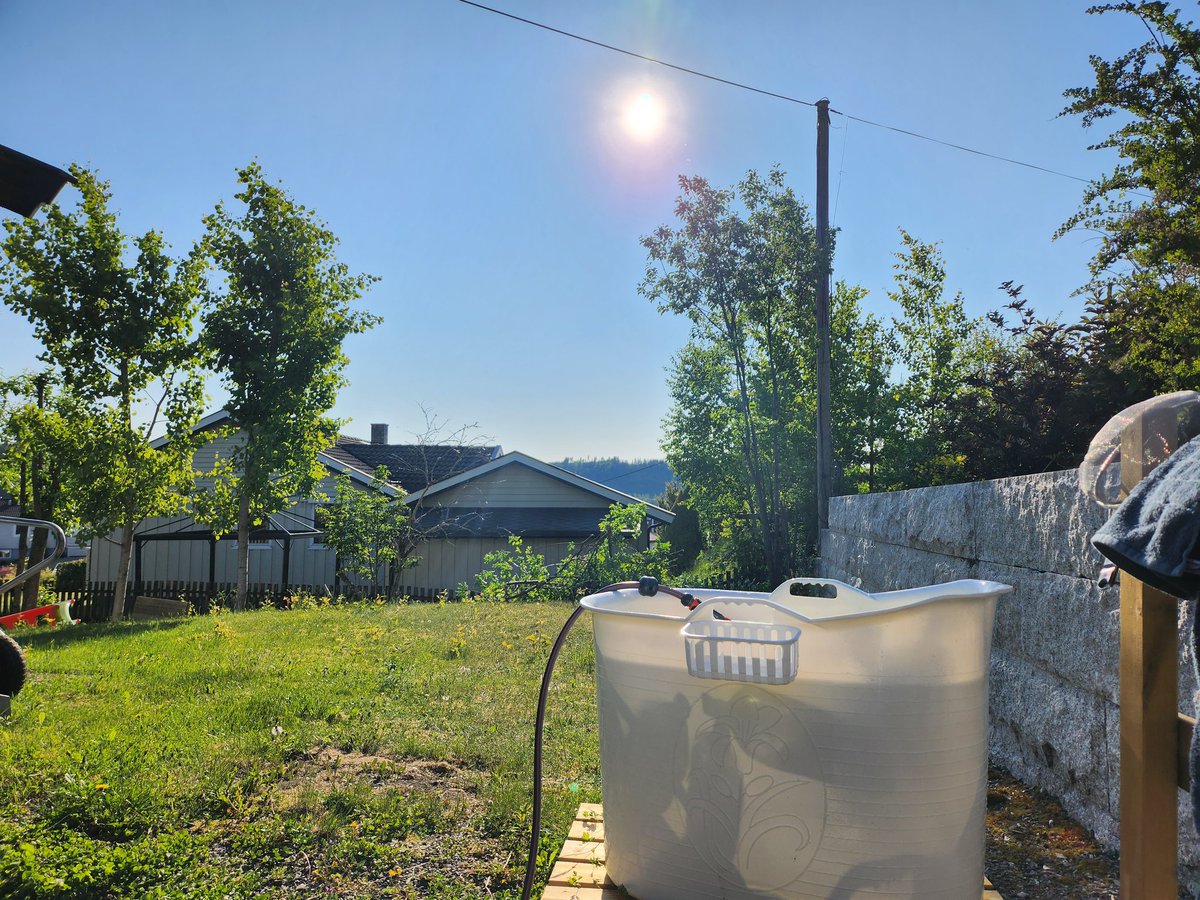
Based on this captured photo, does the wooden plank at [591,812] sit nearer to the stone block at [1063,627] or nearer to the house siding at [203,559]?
the stone block at [1063,627]

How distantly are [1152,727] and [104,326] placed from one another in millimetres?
11788

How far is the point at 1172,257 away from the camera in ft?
11.8

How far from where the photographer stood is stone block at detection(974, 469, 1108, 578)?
2416 millimetres

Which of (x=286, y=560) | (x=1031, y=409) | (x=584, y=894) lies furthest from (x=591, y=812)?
(x=286, y=560)

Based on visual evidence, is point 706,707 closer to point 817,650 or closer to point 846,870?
point 817,650

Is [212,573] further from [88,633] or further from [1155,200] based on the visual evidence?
[1155,200]

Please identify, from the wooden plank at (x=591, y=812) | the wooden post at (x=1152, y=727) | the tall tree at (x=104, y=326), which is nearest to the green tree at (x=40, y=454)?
the tall tree at (x=104, y=326)

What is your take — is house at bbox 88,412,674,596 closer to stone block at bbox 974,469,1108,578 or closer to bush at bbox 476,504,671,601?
bush at bbox 476,504,671,601

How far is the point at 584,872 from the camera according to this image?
2.04 meters

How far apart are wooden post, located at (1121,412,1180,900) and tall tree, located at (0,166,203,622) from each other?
11.2m

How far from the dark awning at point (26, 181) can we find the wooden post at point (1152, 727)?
3.57 metres

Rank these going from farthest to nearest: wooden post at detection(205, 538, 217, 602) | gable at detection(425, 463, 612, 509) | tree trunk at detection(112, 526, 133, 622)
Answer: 1. gable at detection(425, 463, 612, 509)
2. wooden post at detection(205, 538, 217, 602)
3. tree trunk at detection(112, 526, 133, 622)

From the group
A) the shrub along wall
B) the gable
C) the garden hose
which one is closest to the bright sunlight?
the shrub along wall

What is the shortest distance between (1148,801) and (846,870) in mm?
595
